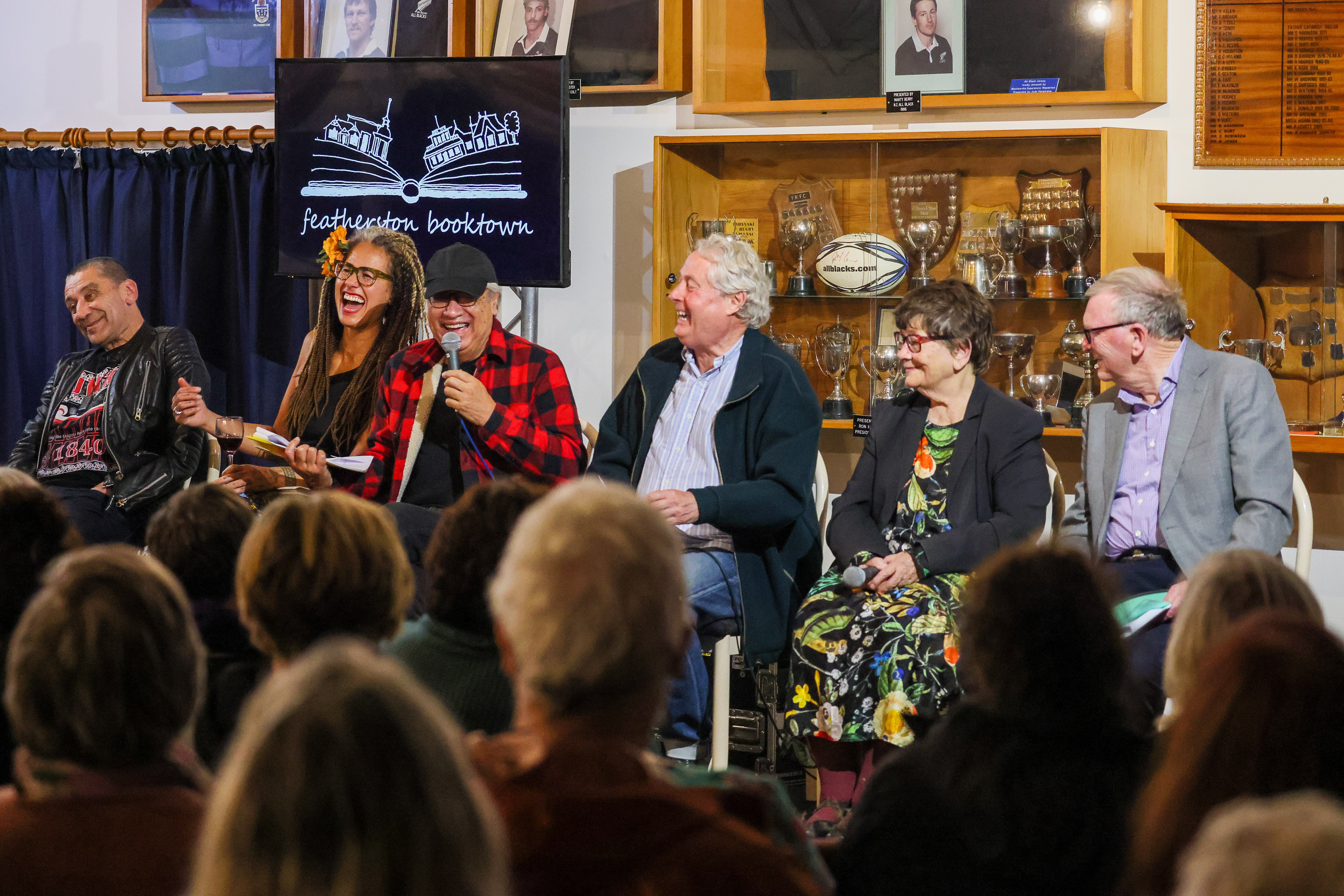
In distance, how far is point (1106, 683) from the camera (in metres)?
1.44

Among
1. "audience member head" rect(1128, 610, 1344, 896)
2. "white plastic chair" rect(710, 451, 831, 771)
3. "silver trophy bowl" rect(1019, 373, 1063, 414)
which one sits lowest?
"white plastic chair" rect(710, 451, 831, 771)

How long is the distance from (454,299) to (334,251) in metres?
0.55

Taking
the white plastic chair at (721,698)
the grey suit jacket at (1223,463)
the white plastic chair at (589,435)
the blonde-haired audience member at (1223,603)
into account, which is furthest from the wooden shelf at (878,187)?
the blonde-haired audience member at (1223,603)

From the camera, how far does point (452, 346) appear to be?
3363mm

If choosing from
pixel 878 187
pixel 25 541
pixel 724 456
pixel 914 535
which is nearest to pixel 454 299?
pixel 724 456

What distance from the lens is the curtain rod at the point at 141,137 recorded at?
492cm

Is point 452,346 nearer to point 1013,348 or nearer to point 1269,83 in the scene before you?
point 1013,348

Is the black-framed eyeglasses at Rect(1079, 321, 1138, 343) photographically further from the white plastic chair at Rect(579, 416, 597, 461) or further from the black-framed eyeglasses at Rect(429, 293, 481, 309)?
the black-framed eyeglasses at Rect(429, 293, 481, 309)

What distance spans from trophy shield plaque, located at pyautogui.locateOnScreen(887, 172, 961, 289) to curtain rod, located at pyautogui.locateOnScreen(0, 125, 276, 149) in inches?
87.3

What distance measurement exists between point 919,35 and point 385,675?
12.6 feet

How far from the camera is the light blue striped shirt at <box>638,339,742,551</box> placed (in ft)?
11.1

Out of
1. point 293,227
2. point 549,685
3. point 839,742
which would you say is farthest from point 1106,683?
point 293,227

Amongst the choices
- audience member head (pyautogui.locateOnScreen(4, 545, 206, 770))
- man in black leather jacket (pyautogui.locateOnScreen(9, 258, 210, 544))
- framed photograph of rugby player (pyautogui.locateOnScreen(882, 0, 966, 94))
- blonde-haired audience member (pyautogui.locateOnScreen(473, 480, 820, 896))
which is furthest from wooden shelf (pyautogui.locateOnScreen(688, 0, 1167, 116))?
audience member head (pyautogui.locateOnScreen(4, 545, 206, 770))

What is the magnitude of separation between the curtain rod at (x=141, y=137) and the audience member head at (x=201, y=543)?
3.09 metres
